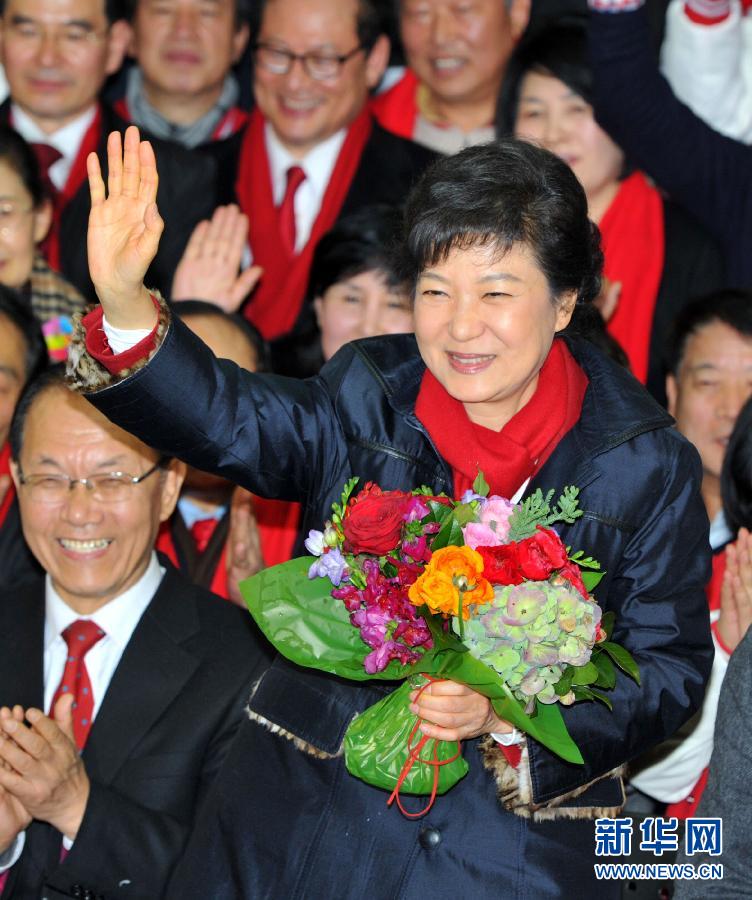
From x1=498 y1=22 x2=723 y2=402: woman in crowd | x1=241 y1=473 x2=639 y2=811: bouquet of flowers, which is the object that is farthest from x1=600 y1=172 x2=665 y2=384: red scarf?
x1=241 y1=473 x2=639 y2=811: bouquet of flowers

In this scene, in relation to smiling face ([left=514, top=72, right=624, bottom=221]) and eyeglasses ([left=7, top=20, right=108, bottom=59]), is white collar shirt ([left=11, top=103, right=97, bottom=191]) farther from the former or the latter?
smiling face ([left=514, top=72, right=624, bottom=221])

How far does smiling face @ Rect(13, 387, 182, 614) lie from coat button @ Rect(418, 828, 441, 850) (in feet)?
3.48

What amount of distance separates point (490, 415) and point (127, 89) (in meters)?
3.17

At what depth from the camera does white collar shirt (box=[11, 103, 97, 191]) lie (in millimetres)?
4758

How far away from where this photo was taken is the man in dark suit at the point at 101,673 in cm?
285

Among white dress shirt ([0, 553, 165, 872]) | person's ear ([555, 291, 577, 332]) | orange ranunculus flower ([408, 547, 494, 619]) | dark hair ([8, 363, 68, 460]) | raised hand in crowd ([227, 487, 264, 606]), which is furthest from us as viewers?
raised hand in crowd ([227, 487, 264, 606])

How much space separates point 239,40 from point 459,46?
2.78 ft

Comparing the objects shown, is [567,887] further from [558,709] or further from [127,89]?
[127,89]

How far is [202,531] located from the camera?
12.3ft

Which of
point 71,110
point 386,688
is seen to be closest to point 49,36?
point 71,110

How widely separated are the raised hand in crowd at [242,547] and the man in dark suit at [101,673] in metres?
0.27

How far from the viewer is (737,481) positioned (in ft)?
10.6

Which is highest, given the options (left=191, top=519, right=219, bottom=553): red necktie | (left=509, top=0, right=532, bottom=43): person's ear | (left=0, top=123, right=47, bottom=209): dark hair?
(left=509, top=0, right=532, bottom=43): person's ear

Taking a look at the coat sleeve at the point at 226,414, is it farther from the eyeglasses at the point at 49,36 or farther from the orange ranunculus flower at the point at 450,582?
the eyeglasses at the point at 49,36
